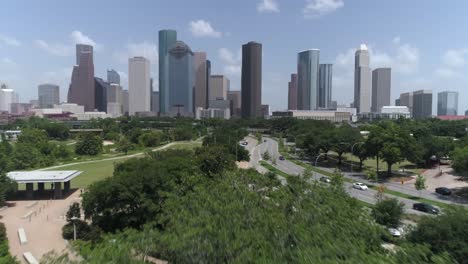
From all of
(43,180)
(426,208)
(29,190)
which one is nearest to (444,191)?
(426,208)

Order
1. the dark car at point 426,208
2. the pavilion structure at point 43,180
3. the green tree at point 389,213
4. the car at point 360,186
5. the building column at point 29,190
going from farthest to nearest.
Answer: the car at point 360,186 → the building column at point 29,190 → the pavilion structure at point 43,180 → the dark car at point 426,208 → the green tree at point 389,213

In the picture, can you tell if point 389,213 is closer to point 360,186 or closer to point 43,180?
point 360,186

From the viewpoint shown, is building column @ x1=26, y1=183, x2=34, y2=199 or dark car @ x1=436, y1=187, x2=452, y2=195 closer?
dark car @ x1=436, y1=187, x2=452, y2=195

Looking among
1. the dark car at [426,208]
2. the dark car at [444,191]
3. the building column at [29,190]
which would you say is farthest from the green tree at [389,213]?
the building column at [29,190]

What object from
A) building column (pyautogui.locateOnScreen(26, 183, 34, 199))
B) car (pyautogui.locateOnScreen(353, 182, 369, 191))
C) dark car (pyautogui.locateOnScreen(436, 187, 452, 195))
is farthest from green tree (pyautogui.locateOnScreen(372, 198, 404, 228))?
building column (pyautogui.locateOnScreen(26, 183, 34, 199))

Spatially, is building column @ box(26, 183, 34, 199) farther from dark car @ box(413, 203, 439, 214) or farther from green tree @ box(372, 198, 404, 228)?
dark car @ box(413, 203, 439, 214)

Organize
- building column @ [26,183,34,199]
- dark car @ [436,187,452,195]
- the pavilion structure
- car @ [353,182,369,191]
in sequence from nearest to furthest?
1. the pavilion structure
2. dark car @ [436,187,452,195]
3. building column @ [26,183,34,199]
4. car @ [353,182,369,191]

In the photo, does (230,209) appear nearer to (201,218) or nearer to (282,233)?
(201,218)

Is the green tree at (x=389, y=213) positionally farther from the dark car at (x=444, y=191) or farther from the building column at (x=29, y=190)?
the building column at (x=29, y=190)

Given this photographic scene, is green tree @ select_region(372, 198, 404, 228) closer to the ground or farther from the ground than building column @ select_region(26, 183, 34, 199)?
farther from the ground

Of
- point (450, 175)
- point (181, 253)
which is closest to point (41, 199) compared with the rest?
point (181, 253)

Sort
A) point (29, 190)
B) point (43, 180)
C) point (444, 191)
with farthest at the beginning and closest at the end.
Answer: point (29, 190), point (444, 191), point (43, 180)
